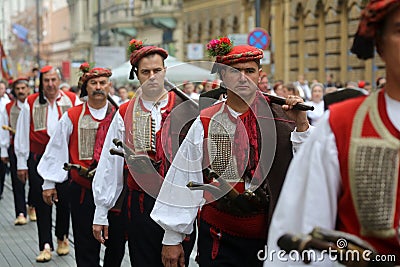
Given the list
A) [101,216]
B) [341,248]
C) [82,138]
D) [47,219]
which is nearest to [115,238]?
[101,216]

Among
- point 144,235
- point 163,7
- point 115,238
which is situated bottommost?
point 115,238

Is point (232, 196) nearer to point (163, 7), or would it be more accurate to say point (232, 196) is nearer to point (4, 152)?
point (4, 152)

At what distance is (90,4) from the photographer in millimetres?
70875

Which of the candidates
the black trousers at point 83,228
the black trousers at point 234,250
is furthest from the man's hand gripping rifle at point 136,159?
the black trousers at point 83,228

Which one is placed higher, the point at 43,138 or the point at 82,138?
the point at 82,138

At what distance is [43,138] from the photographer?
10.9 metres

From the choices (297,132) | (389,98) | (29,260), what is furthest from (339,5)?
(389,98)

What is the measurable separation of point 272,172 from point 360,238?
2109mm

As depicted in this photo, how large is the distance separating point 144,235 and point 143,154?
60 cm

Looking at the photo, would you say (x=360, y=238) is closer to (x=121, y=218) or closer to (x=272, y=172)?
(x=272, y=172)

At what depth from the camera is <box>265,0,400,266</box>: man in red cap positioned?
3.20 meters

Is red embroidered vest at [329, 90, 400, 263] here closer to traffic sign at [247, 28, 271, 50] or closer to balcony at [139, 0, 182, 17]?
traffic sign at [247, 28, 271, 50]

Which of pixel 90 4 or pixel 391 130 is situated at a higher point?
pixel 90 4

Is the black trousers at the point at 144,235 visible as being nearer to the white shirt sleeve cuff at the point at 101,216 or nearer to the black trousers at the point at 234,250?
the white shirt sleeve cuff at the point at 101,216
